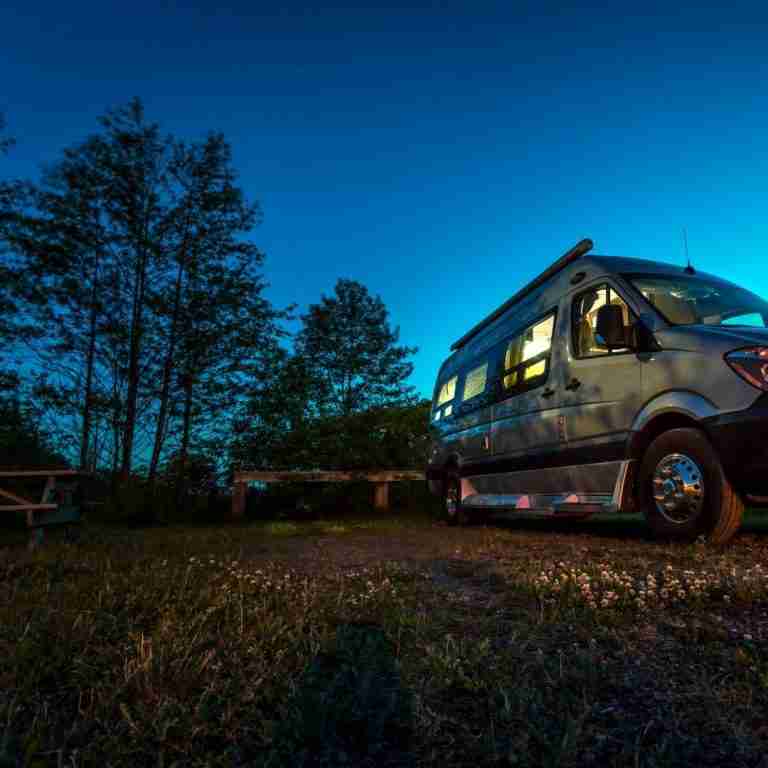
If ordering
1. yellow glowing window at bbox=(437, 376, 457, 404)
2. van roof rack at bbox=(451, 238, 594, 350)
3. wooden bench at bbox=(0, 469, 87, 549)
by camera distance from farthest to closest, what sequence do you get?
1. yellow glowing window at bbox=(437, 376, 457, 404)
2. van roof rack at bbox=(451, 238, 594, 350)
3. wooden bench at bbox=(0, 469, 87, 549)

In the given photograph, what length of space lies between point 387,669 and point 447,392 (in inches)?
325

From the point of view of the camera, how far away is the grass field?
1.14 meters

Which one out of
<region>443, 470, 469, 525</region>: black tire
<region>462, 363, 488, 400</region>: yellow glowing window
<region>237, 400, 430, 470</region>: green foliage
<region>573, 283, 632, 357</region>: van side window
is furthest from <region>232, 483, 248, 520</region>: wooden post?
<region>573, 283, 632, 357</region>: van side window

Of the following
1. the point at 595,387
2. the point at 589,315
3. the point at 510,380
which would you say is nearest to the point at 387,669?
the point at 595,387

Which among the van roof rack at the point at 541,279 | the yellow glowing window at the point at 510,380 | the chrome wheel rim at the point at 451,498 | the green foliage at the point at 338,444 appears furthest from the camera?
the green foliage at the point at 338,444

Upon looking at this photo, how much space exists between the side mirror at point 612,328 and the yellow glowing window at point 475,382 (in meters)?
3.09

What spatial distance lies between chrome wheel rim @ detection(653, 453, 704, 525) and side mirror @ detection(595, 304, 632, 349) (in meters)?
1.06

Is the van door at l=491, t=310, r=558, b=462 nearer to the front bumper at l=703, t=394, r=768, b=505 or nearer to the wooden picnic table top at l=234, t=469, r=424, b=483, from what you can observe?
the front bumper at l=703, t=394, r=768, b=505

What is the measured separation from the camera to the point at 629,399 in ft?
14.8

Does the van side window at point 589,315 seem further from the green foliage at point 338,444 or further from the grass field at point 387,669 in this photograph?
the green foliage at point 338,444

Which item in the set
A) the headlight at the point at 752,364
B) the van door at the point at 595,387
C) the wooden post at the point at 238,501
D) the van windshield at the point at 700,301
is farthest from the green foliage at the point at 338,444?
the headlight at the point at 752,364

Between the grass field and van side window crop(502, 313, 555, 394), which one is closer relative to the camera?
the grass field

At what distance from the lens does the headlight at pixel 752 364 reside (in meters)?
3.53

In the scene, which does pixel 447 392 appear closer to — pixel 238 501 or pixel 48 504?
pixel 238 501
